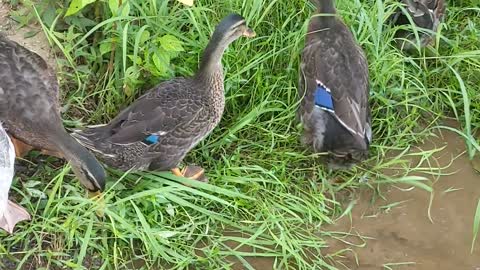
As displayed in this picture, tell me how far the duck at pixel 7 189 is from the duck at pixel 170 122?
0.36 meters

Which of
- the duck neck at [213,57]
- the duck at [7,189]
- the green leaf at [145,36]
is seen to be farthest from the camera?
the green leaf at [145,36]

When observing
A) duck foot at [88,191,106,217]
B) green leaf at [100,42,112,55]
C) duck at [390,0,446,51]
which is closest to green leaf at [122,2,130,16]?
green leaf at [100,42,112,55]

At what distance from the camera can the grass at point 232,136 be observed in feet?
13.3

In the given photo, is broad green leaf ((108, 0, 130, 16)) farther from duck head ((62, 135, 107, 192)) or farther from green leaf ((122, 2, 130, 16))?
duck head ((62, 135, 107, 192))

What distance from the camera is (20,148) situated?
4402 millimetres

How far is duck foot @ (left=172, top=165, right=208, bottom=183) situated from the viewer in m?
4.32

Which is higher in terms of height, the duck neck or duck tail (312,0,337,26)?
the duck neck

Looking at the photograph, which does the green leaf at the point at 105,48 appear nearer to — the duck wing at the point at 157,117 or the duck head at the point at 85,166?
the duck wing at the point at 157,117

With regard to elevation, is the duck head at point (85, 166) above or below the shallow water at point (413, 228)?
above

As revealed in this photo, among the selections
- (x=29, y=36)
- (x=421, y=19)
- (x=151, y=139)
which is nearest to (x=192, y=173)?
(x=151, y=139)

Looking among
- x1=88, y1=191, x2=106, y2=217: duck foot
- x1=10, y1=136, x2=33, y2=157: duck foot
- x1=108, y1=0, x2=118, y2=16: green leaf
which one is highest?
x1=108, y1=0, x2=118, y2=16: green leaf

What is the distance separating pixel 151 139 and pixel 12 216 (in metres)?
0.78

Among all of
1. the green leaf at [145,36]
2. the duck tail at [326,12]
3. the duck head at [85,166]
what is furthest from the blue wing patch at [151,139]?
the duck tail at [326,12]

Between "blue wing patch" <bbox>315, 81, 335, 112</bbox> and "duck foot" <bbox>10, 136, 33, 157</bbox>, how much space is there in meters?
1.57
